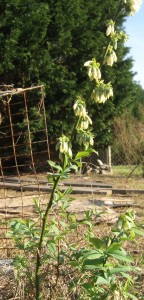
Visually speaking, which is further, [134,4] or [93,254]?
[134,4]

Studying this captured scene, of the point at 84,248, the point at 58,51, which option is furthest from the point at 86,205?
the point at 58,51

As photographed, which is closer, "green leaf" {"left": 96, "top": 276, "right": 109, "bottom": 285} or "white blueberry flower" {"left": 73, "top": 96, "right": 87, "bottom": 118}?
"green leaf" {"left": 96, "top": 276, "right": 109, "bottom": 285}

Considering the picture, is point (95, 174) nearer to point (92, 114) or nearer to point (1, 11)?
point (92, 114)

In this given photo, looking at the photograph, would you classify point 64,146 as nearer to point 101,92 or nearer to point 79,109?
point 79,109

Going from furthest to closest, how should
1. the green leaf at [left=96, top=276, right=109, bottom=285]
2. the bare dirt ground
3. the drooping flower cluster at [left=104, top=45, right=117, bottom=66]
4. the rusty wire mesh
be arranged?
the rusty wire mesh → the bare dirt ground → the drooping flower cluster at [left=104, top=45, right=117, bottom=66] → the green leaf at [left=96, top=276, right=109, bottom=285]

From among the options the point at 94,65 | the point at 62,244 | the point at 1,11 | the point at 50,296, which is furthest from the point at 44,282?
the point at 1,11

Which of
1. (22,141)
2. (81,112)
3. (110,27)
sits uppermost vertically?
(110,27)

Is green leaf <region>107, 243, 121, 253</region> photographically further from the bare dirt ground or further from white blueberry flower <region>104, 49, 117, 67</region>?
white blueberry flower <region>104, 49, 117, 67</region>

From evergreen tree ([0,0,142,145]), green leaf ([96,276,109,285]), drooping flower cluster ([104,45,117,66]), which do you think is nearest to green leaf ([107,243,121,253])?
green leaf ([96,276,109,285])

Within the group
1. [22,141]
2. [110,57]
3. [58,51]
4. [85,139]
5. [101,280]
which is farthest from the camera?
[58,51]

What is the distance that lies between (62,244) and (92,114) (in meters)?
11.2

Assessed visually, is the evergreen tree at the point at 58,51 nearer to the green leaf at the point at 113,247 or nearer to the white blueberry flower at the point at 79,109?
the white blueberry flower at the point at 79,109

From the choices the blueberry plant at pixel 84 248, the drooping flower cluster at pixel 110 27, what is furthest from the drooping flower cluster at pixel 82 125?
the drooping flower cluster at pixel 110 27

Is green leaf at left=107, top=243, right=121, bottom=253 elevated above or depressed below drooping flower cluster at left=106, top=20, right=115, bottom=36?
below
